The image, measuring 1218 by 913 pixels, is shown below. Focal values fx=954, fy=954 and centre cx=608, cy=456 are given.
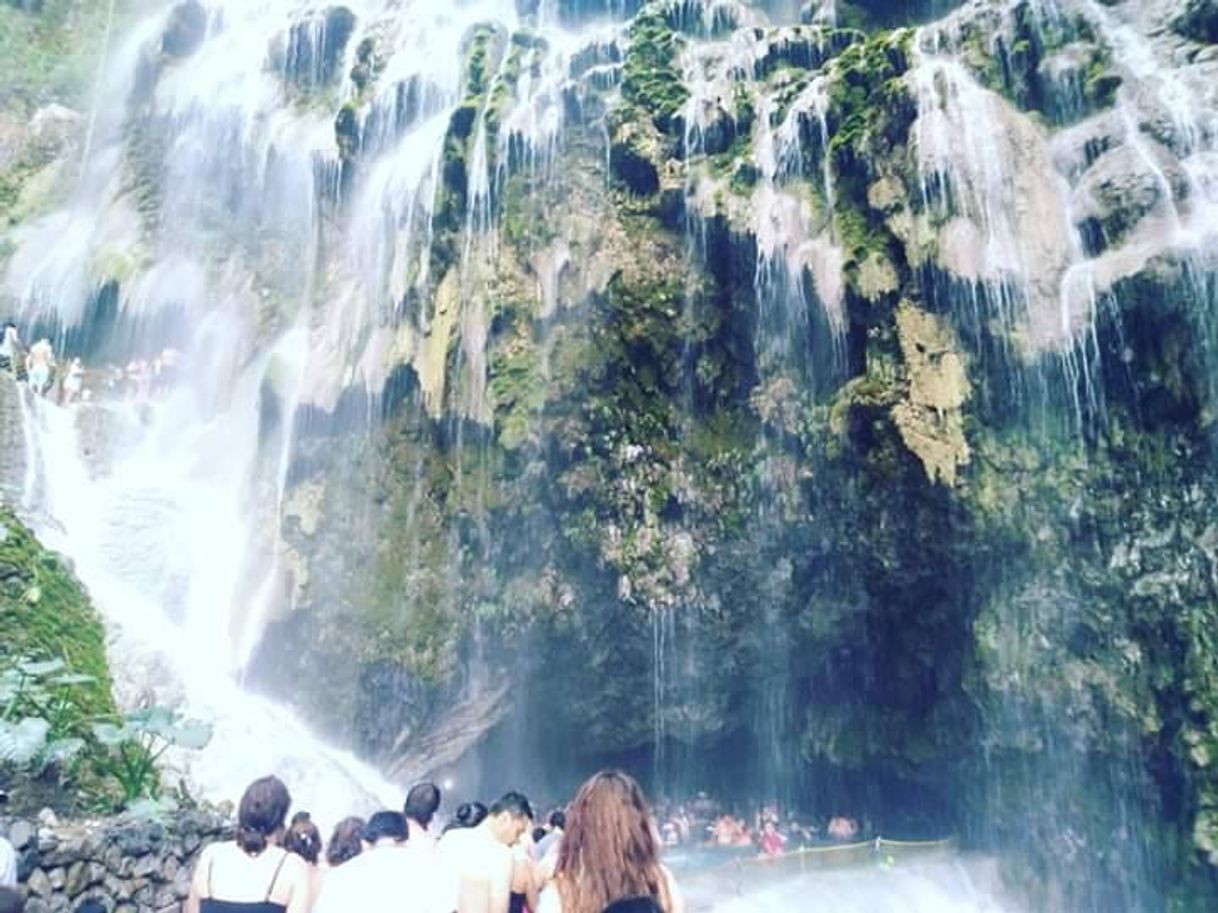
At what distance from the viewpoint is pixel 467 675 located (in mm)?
15969

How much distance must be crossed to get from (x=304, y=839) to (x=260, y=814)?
1.58m

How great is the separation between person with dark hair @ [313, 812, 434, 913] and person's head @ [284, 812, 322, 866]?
6.23 ft

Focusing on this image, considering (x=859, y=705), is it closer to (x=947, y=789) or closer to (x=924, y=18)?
(x=947, y=789)

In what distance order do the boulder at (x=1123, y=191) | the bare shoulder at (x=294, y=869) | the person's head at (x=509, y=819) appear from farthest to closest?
the boulder at (x=1123, y=191) → the person's head at (x=509, y=819) → the bare shoulder at (x=294, y=869)

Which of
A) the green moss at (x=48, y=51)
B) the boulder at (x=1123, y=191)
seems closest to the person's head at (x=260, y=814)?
the boulder at (x=1123, y=191)

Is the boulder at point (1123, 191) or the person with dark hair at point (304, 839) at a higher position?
the boulder at point (1123, 191)

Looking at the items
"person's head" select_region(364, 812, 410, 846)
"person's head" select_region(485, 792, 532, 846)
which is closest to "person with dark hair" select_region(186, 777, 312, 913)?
"person's head" select_region(364, 812, 410, 846)

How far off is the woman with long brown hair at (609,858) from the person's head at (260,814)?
60.4 inches

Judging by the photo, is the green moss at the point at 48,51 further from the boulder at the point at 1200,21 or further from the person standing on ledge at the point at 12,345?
the boulder at the point at 1200,21

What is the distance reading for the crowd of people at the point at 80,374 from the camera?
21719 mm

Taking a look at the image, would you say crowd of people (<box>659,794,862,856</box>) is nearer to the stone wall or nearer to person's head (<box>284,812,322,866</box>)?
the stone wall

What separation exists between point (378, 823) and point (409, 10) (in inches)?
953

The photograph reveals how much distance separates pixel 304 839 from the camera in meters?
5.22

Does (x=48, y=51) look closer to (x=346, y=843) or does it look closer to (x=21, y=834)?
(x=21, y=834)
